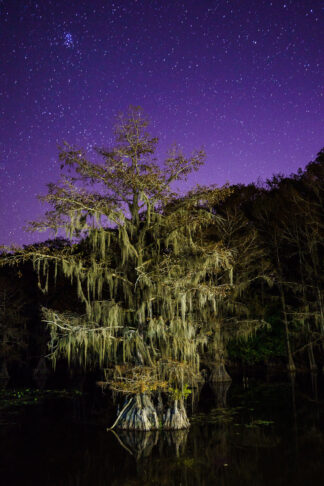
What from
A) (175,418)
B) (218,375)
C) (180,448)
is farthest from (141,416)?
(218,375)

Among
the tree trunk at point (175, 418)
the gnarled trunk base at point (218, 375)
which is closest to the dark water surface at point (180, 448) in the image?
the tree trunk at point (175, 418)

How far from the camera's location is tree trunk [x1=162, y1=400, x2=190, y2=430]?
925cm

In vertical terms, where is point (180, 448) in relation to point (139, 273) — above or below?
below

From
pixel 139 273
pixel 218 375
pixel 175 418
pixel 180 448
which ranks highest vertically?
pixel 139 273

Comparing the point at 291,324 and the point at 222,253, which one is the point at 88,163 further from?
the point at 291,324

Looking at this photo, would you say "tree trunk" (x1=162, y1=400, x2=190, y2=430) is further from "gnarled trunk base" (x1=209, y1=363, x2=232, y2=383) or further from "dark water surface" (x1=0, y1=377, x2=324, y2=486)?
"gnarled trunk base" (x1=209, y1=363, x2=232, y2=383)

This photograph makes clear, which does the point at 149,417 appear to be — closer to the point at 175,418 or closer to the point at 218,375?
the point at 175,418

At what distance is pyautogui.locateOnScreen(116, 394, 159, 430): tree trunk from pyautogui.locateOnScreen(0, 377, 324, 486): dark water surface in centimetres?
28

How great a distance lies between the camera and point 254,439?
318 inches

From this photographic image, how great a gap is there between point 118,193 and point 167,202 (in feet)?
4.36

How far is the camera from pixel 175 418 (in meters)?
9.25

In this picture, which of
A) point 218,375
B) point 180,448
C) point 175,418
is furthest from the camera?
point 218,375

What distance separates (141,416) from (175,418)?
2.62 ft

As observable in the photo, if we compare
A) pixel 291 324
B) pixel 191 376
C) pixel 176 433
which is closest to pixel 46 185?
pixel 191 376
